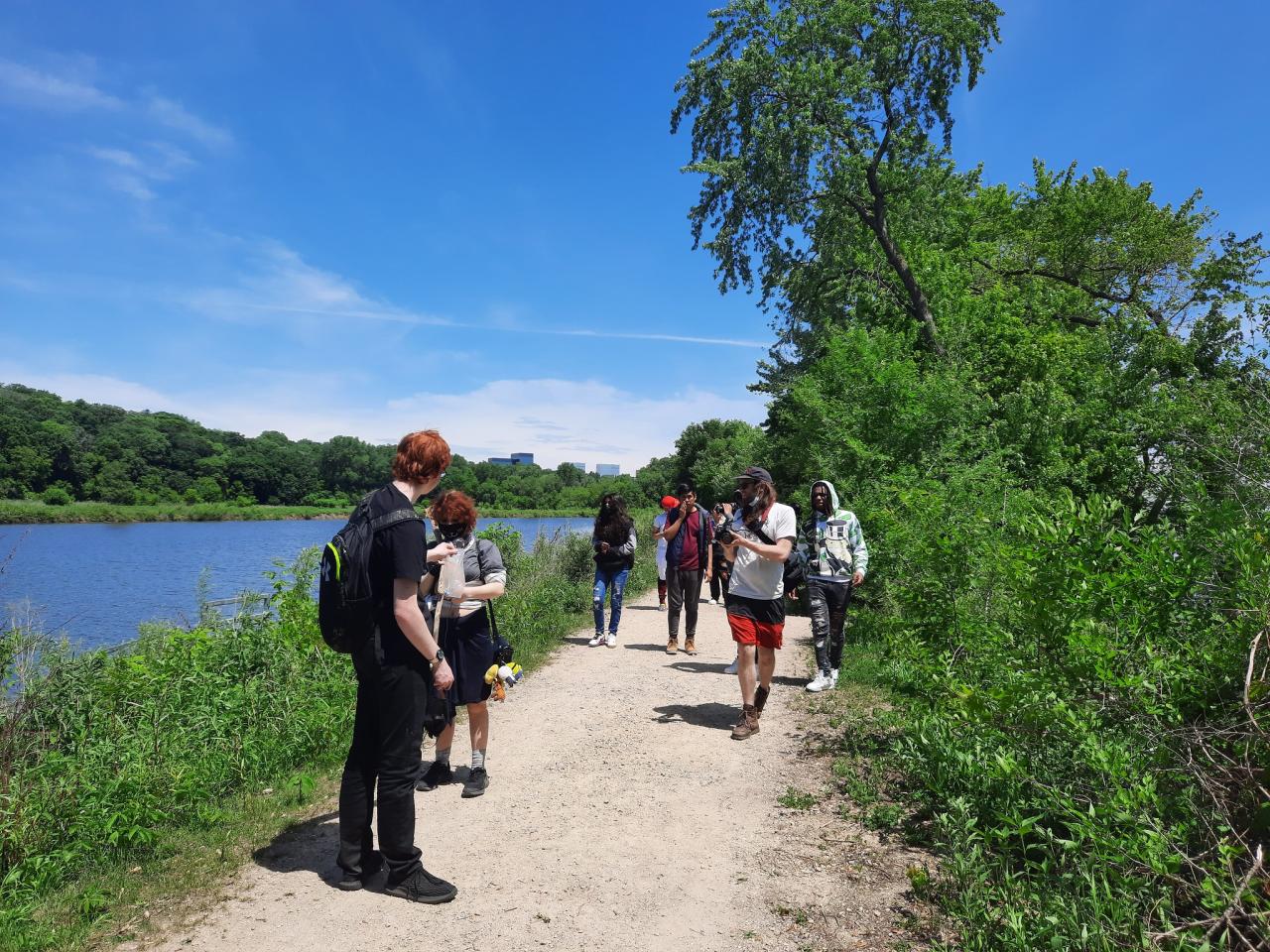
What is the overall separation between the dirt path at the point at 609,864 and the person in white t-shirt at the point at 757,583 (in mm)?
395

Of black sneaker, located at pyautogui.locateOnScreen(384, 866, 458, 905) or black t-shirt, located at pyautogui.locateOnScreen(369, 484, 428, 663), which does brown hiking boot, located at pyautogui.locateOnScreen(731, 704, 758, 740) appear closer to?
black sneaker, located at pyautogui.locateOnScreen(384, 866, 458, 905)

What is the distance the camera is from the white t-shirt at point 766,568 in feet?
19.0

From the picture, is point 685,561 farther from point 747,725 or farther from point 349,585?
point 349,585

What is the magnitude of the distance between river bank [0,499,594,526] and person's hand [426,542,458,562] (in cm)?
3267

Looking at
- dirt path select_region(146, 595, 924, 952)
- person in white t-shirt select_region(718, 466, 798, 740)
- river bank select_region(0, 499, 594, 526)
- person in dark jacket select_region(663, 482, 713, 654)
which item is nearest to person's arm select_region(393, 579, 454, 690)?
dirt path select_region(146, 595, 924, 952)

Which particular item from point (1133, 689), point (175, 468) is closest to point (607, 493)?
point (1133, 689)

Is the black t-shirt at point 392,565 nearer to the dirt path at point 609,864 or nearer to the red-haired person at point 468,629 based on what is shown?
the dirt path at point 609,864

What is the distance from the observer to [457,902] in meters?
3.45

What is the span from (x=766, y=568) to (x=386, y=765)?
3254 mm

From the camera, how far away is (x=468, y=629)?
4.95m

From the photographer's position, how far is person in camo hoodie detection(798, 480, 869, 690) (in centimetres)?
736

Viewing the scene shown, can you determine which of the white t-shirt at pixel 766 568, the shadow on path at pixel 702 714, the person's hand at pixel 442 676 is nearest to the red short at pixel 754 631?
the white t-shirt at pixel 766 568

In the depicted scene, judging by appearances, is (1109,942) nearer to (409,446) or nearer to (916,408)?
(409,446)

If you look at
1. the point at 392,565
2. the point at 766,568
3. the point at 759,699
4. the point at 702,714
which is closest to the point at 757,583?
the point at 766,568
